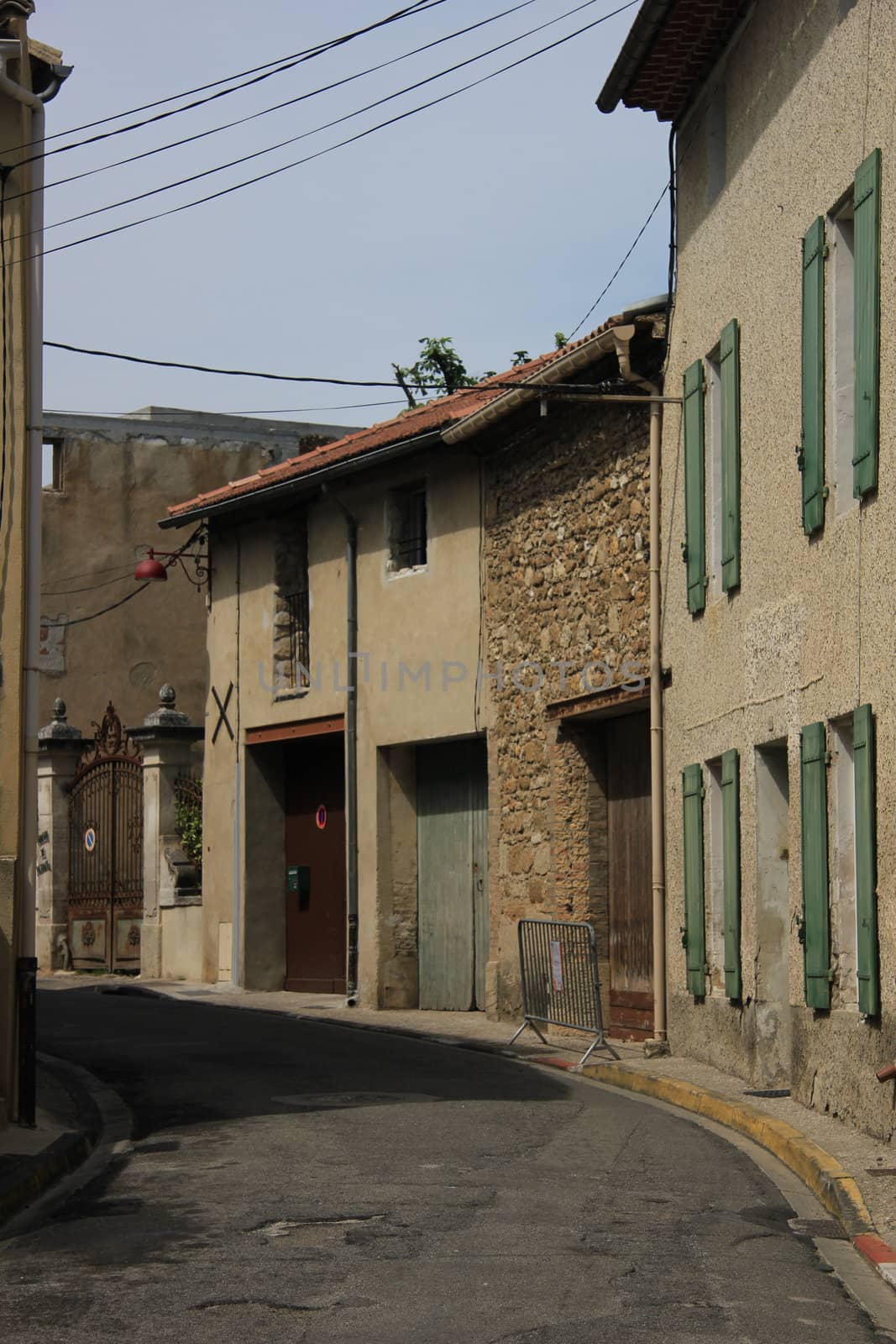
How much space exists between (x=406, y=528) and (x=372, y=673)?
1.62m

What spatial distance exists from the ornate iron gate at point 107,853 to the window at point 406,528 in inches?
248

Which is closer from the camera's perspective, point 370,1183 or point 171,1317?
point 171,1317

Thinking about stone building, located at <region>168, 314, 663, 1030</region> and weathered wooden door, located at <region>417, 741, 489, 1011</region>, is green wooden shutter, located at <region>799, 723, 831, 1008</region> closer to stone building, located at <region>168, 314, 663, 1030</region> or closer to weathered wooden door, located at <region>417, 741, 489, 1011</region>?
stone building, located at <region>168, 314, 663, 1030</region>

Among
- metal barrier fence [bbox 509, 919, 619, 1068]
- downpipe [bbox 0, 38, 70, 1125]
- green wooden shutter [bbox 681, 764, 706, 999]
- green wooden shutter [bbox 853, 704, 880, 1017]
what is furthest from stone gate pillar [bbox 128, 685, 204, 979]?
green wooden shutter [bbox 853, 704, 880, 1017]

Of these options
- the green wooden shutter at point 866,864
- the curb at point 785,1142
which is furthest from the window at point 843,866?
the curb at point 785,1142

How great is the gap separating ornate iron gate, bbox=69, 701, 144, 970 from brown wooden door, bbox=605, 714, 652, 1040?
10194mm

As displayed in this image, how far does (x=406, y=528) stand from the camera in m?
21.1

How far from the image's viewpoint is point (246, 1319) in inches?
242

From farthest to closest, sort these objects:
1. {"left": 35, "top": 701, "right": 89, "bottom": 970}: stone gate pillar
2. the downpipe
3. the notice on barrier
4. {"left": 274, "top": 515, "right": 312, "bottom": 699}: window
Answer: {"left": 35, "top": 701, "right": 89, "bottom": 970}: stone gate pillar, {"left": 274, "top": 515, "right": 312, "bottom": 699}: window, the notice on barrier, the downpipe

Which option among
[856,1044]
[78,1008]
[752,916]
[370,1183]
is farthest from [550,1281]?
[78,1008]

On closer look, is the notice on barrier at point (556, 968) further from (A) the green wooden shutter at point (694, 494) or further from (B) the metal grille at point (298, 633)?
(B) the metal grille at point (298, 633)

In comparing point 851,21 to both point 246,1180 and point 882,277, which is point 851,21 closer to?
point 882,277

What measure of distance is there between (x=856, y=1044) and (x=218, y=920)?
14.2 meters

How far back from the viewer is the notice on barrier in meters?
15.6
